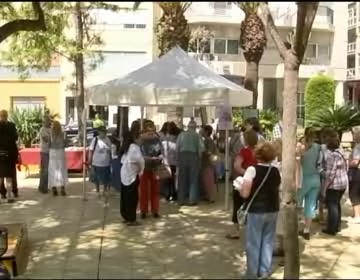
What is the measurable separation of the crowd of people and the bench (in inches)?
83.7

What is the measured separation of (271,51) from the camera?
4806 centimetres

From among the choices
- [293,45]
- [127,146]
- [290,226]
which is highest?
[293,45]

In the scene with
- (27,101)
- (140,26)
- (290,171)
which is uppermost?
(140,26)

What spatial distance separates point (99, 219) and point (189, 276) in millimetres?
3845

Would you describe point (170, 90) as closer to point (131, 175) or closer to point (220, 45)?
point (131, 175)

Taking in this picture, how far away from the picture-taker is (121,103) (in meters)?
12.5

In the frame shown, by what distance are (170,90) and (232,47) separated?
36.1 m

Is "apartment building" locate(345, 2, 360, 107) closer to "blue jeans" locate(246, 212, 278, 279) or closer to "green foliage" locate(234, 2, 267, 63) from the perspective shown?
"green foliage" locate(234, 2, 267, 63)

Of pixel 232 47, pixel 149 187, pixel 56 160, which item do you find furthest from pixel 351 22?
pixel 149 187

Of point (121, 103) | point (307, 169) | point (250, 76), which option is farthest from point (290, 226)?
point (250, 76)

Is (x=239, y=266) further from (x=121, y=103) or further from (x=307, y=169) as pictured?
(x=121, y=103)

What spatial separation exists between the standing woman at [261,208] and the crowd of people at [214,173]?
1cm

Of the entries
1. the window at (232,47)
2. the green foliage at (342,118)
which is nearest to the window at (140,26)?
the window at (232,47)

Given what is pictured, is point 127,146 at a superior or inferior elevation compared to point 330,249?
superior
